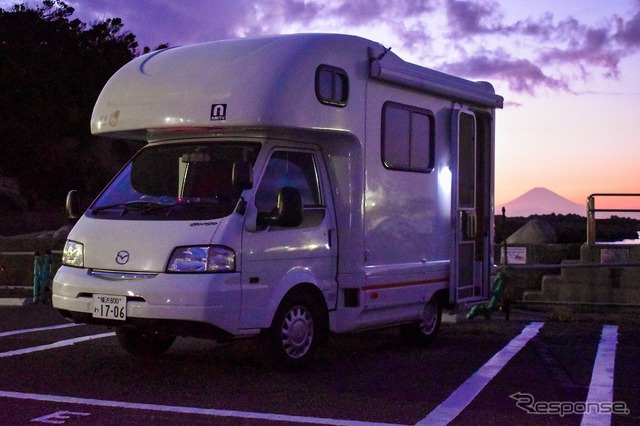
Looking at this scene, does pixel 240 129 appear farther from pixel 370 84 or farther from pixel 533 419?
pixel 533 419

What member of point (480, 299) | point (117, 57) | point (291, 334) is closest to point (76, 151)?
point (117, 57)

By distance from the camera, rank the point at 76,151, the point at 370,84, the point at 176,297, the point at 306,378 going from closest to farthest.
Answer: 1. the point at 176,297
2. the point at 306,378
3. the point at 370,84
4. the point at 76,151

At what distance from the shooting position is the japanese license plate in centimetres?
754

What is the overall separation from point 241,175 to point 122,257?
4.15 feet

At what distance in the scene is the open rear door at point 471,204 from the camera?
10617 millimetres

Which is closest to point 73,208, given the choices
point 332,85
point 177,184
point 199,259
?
point 177,184

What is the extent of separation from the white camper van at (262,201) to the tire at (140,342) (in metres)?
0.01

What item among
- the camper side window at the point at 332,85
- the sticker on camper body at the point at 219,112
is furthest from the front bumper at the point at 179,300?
the camper side window at the point at 332,85

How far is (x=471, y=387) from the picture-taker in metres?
7.61

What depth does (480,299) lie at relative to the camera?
36.9 ft

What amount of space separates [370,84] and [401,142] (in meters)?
0.83

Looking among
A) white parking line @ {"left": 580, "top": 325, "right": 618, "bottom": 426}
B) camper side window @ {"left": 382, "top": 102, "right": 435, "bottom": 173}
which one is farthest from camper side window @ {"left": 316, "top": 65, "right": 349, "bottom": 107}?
white parking line @ {"left": 580, "top": 325, "right": 618, "bottom": 426}

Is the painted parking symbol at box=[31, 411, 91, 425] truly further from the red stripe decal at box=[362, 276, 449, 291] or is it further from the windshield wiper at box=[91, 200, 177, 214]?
the red stripe decal at box=[362, 276, 449, 291]

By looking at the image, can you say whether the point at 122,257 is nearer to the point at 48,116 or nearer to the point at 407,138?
the point at 407,138
